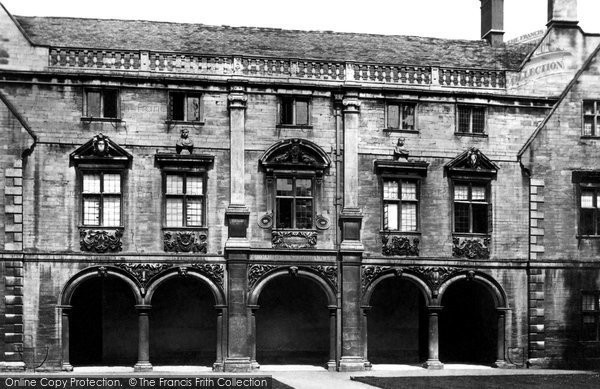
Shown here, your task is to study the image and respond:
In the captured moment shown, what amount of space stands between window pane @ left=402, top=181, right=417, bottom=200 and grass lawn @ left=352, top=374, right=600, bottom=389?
22.6ft

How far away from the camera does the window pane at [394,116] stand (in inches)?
1379

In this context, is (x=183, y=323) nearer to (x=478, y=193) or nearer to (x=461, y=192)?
(x=461, y=192)

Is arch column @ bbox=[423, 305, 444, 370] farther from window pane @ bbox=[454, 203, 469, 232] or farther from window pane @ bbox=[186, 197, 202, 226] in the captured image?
window pane @ bbox=[186, 197, 202, 226]

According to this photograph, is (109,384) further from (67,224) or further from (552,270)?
(552,270)

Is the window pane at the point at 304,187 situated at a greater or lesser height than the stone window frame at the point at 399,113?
lesser

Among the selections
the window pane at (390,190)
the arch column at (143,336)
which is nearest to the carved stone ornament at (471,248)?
the window pane at (390,190)

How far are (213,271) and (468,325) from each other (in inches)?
419

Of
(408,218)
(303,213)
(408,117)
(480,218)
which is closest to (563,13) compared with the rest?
(408,117)

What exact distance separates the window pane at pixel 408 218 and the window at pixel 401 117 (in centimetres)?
276

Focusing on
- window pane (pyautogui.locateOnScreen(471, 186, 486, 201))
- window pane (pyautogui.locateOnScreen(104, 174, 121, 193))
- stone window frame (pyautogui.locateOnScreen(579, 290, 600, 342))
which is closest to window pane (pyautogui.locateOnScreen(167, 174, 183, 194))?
window pane (pyautogui.locateOnScreen(104, 174, 121, 193))

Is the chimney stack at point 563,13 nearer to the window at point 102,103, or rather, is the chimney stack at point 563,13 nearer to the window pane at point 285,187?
the window pane at point 285,187

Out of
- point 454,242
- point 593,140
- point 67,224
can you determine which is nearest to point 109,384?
point 67,224

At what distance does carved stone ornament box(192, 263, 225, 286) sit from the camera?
33250 mm

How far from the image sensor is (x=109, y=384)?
79.1 ft
